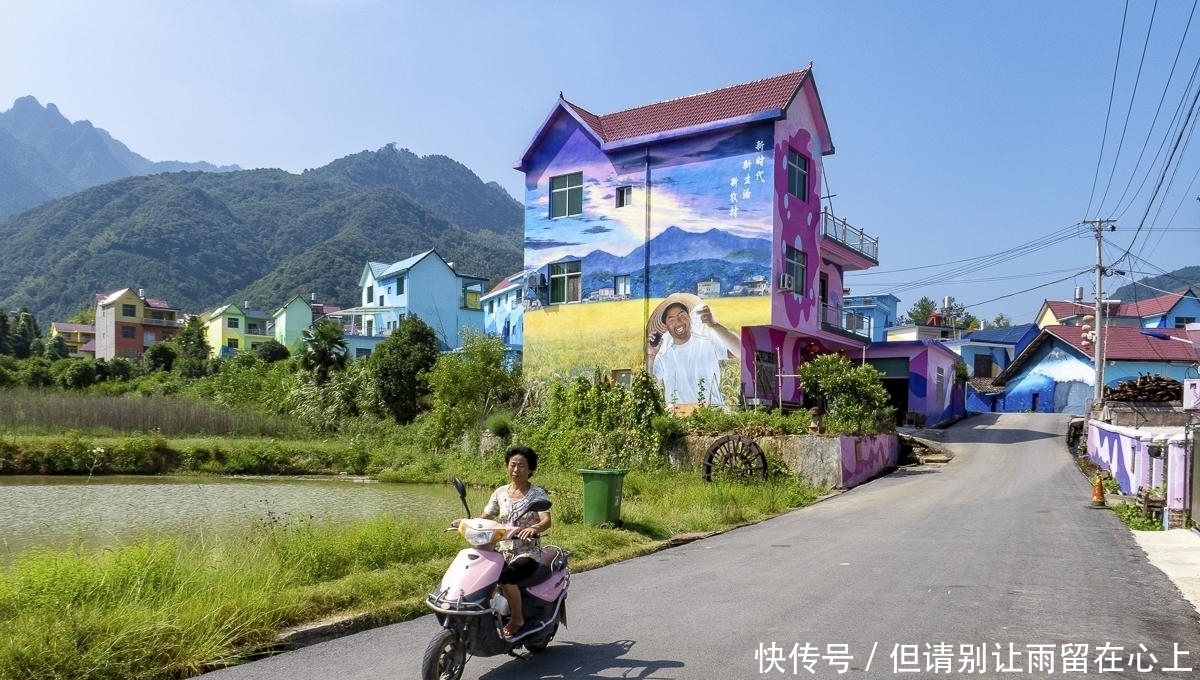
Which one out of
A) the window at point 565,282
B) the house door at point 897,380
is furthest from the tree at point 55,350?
the house door at point 897,380

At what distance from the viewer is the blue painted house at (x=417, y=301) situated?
201 ft

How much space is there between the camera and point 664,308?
27703mm

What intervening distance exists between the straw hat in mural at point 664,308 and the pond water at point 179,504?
8.54 meters

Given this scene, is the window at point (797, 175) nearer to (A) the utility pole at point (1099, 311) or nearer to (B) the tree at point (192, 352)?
(A) the utility pole at point (1099, 311)

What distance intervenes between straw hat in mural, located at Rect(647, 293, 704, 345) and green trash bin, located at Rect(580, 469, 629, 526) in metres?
15.2

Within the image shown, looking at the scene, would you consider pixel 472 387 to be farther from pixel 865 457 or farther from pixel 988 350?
pixel 988 350

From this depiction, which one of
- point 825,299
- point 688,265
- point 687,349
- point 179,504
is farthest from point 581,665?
point 825,299

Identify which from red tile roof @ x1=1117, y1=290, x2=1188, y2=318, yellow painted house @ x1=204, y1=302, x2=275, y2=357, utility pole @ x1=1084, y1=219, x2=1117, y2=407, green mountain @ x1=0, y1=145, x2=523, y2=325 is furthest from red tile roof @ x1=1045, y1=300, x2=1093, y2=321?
green mountain @ x1=0, y1=145, x2=523, y2=325

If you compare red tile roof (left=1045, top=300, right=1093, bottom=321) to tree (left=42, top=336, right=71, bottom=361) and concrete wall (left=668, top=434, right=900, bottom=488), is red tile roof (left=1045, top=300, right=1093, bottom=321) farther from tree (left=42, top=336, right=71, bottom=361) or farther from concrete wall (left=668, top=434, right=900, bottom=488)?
tree (left=42, top=336, right=71, bottom=361)

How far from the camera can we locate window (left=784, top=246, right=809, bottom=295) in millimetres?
27000

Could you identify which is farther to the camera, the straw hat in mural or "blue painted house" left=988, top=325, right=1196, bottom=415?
"blue painted house" left=988, top=325, right=1196, bottom=415

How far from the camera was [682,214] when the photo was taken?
27.5 meters

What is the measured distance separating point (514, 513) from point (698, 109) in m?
24.1

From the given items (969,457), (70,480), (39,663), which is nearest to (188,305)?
(70,480)
